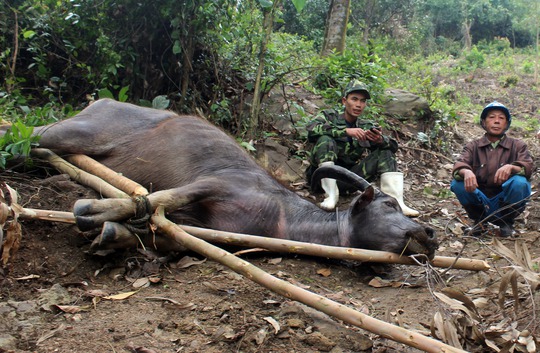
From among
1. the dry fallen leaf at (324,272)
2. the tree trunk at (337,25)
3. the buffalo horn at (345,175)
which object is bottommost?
the dry fallen leaf at (324,272)

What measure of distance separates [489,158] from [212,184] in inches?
116

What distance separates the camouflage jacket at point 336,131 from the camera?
19.5ft

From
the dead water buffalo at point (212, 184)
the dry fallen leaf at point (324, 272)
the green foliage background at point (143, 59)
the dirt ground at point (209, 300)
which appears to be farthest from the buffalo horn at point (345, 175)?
the green foliage background at point (143, 59)

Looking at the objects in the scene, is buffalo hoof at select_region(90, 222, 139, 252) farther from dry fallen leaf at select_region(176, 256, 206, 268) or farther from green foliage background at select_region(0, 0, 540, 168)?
green foliage background at select_region(0, 0, 540, 168)

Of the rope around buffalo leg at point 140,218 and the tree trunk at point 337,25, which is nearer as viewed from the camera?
the rope around buffalo leg at point 140,218

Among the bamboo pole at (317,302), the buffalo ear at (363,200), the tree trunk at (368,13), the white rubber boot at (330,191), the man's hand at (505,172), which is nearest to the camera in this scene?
the bamboo pole at (317,302)

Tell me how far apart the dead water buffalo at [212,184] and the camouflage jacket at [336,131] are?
1.36 metres

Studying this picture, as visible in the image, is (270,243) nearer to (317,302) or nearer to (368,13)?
(317,302)

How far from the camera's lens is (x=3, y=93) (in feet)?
20.4

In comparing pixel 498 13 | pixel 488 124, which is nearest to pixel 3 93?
pixel 488 124

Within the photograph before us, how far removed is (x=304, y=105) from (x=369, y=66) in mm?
1076

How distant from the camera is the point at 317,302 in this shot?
2590 mm

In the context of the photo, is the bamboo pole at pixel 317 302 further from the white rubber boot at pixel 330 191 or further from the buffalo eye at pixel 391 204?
the white rubber boot at pixel 330 191

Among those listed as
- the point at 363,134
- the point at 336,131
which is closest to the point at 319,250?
the point at 363,134
